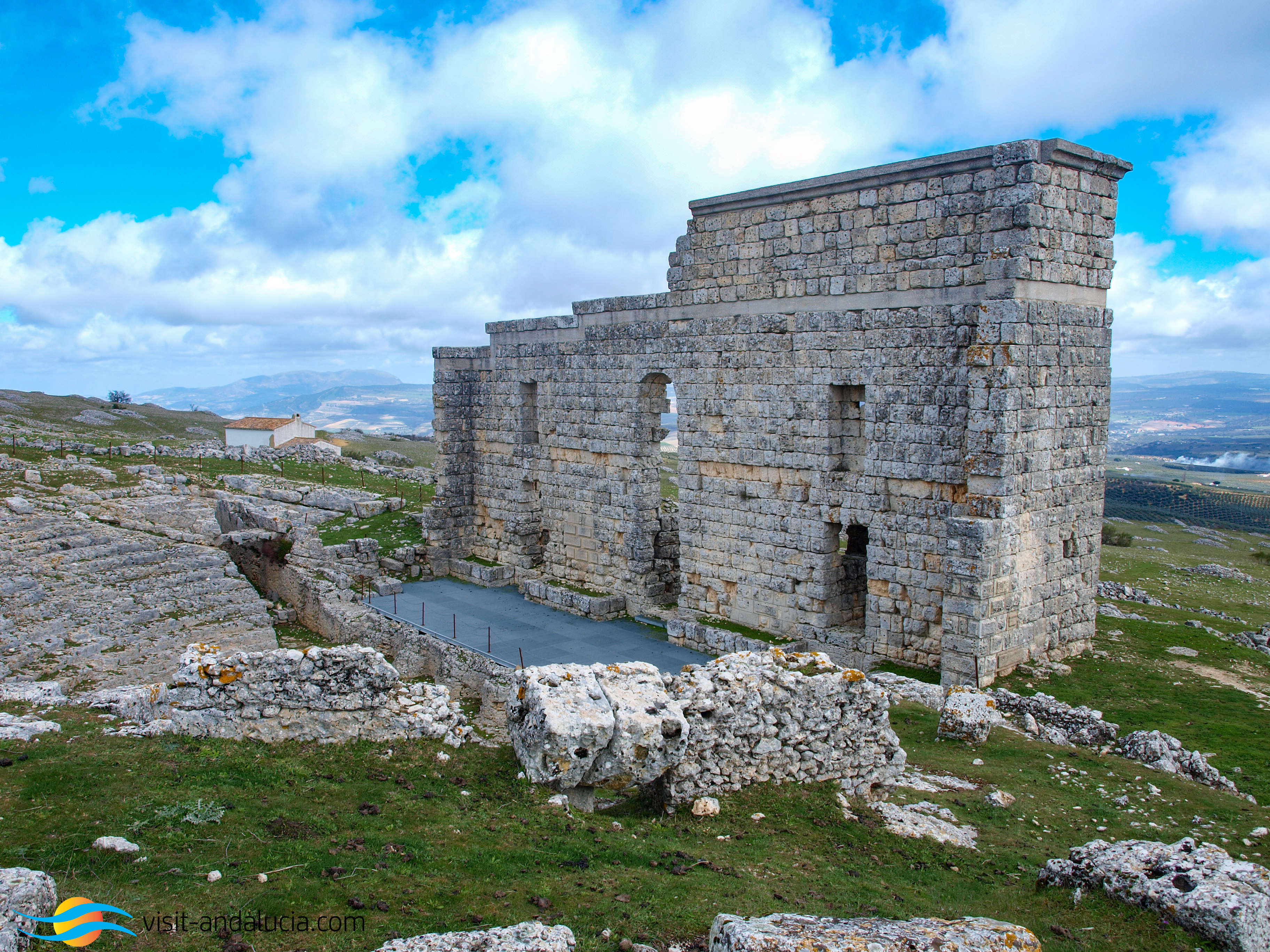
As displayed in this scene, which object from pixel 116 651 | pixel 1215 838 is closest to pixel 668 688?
pixel 1215 838

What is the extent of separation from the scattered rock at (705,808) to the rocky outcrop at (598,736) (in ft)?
1.58

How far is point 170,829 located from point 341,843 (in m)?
1.33

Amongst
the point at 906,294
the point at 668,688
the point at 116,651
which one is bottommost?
the point at 116,651

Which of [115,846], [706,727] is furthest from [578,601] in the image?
[115,846]

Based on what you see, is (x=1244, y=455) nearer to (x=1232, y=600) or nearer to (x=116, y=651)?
(x=1232, y=600)

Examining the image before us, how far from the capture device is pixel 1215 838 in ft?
26.8

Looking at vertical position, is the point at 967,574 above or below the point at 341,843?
above

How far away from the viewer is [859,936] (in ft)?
17.3

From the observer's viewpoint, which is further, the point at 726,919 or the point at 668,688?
the point at 668,688

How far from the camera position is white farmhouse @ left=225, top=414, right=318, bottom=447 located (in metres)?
39.8

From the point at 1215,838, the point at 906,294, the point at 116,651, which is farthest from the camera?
the point at 116,651

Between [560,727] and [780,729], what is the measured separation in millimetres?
2479

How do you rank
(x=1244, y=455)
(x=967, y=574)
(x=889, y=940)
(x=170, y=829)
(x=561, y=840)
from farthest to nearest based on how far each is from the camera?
(x=1244, y=455) < (x=967, y=574) < (x=561, y=840) < (x=170, y=829) < (x=889, y=940)

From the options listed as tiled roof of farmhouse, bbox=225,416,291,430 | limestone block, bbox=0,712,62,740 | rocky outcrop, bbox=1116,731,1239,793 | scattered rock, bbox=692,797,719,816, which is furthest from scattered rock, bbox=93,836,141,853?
tiled roof of farmhouse, bbox=225,416,291,430
